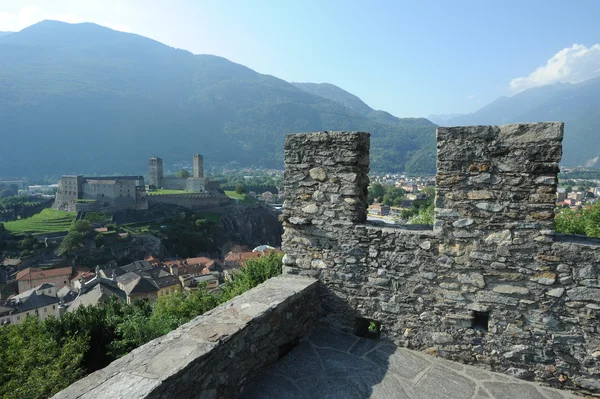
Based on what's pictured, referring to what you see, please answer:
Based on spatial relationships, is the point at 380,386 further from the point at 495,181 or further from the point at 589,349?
the point at 495,181

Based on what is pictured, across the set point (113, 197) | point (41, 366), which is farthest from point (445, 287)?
point (113, 197)

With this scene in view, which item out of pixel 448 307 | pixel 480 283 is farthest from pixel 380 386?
pixel 480 283

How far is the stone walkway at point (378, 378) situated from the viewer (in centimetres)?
325

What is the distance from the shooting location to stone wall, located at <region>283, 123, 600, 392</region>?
3.27m

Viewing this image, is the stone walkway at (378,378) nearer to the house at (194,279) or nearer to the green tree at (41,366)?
the green tree at (41,366)

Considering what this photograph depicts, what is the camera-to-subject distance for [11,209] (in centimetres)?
7825

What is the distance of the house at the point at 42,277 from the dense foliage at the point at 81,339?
40.3 metres

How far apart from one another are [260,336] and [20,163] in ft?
693

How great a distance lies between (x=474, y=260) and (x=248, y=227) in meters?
80.2

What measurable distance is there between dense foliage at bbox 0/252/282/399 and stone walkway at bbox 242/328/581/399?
5.45 m

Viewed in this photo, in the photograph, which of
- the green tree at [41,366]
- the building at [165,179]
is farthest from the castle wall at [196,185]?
the green tree at [41,366]

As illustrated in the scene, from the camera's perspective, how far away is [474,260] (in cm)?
357

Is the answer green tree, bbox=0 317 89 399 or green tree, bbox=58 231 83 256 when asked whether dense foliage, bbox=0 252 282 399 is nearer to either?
green tree, bbox=0 317 89 399

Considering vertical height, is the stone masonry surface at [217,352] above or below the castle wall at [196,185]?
above
